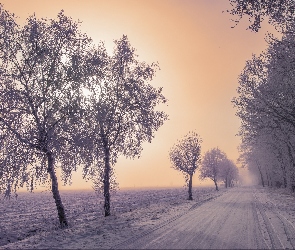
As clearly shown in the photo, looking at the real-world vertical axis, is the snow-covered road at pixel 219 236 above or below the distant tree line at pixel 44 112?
below

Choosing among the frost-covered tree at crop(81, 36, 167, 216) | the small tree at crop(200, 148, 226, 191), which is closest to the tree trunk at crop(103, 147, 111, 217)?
the frost-covered tree at crop(81, 36, 167, 216)

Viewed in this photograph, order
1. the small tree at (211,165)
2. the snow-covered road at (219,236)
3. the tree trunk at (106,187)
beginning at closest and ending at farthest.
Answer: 1. the snow-covered road at (219,236)
2. the tree trunk at (106,187)
3. the small tree at (211,165)

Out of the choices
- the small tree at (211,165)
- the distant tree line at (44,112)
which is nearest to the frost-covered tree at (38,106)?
the distant tree line at (44,112)

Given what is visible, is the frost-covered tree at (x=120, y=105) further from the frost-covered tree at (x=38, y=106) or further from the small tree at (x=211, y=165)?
the small tree at (x=211, y=165)

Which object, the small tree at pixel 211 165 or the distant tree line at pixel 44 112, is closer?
the distant tree line at pixel 44 112

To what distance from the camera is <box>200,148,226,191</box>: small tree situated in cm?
9231

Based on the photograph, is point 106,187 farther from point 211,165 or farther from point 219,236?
point 211,165

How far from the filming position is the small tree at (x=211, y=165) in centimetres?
9231

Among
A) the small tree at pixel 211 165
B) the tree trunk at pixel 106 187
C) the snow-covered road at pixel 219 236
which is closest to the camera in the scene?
the snow-covered road at pixel 219 236

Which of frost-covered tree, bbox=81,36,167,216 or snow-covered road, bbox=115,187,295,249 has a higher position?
frost-covered tree, bbox=81,36,167,216

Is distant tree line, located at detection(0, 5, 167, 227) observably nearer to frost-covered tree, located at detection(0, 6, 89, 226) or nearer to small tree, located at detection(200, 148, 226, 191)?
frost-covered tree, located at detection(0, 6, 89, 226)

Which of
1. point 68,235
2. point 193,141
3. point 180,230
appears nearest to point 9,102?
point 68,235

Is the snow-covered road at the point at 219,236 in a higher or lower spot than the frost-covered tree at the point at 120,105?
lower

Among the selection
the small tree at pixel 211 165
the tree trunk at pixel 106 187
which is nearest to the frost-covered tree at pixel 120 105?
the tree trunk at pixel 106 187
